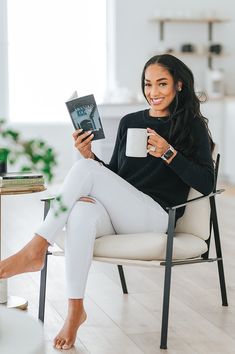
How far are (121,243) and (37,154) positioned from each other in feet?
4.60

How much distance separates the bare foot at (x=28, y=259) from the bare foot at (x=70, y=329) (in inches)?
7.6

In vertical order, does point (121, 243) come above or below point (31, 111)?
below

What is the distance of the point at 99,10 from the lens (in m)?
8.27

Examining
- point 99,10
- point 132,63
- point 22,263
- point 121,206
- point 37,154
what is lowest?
point 22,263

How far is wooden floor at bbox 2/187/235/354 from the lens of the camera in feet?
9.16

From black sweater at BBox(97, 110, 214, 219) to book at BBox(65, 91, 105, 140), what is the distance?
Result: 0.74 ft

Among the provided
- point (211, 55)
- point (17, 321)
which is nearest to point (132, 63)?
point (211, 55)

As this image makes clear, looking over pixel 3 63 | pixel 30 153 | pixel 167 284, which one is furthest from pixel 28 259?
pixel 3 63

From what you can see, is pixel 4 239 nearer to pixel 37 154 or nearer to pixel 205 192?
pixel 205 192

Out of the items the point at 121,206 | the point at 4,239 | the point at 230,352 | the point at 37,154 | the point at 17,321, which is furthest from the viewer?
the point at 4,239

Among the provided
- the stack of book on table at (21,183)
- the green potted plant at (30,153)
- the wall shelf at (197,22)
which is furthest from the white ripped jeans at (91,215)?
the wall shelf at (197,22)

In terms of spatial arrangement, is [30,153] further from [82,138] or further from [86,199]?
[82,138]

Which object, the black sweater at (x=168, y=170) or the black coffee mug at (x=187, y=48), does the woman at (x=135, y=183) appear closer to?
the black sweater at (x=168, y=170)

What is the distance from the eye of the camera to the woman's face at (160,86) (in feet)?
10.1
